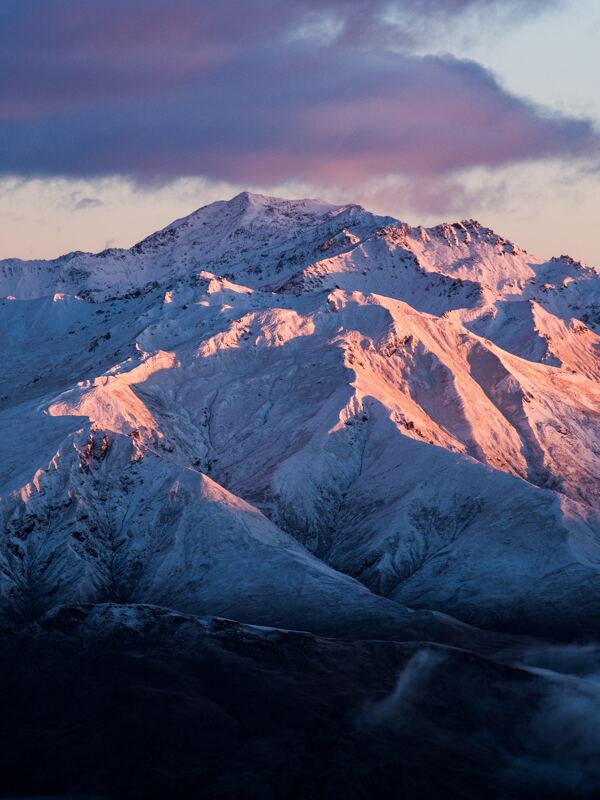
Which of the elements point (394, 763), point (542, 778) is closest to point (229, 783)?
point (394, 763)

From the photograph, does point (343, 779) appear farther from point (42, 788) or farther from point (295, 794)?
point (42, 788)

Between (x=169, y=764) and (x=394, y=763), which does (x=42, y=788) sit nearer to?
(x=169, y=764)

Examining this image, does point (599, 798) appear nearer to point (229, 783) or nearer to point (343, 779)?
point (343, 779)

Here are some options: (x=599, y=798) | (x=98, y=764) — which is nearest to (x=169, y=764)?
(x=98, y=764)

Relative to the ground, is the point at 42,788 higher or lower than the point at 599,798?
higher

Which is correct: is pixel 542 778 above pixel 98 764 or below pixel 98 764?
below

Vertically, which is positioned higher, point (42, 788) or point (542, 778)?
point (42, 788)

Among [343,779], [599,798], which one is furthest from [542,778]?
[343,779]

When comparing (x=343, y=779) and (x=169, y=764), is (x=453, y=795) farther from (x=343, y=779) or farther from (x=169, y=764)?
(x=169, y=764)
